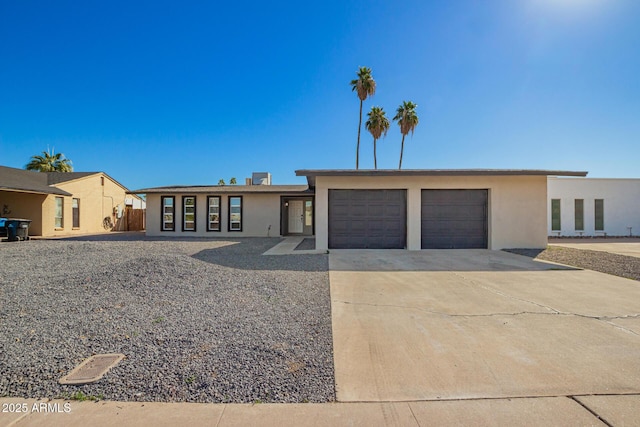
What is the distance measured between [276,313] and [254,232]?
1249cm

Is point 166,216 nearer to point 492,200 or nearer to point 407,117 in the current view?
point 492,200

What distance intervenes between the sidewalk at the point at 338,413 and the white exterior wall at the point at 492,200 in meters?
8.53

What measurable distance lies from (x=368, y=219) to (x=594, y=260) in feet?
22.7

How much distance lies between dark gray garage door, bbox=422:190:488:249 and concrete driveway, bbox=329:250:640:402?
4385mm

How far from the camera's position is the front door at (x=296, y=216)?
17625 mm

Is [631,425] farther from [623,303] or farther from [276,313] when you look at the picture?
[623,303]

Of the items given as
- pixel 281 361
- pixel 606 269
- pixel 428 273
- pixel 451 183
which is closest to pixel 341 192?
pixel 451 183

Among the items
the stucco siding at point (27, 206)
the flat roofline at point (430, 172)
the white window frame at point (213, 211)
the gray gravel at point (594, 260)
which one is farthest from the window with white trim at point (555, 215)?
the stucco siding at point (27, 206)

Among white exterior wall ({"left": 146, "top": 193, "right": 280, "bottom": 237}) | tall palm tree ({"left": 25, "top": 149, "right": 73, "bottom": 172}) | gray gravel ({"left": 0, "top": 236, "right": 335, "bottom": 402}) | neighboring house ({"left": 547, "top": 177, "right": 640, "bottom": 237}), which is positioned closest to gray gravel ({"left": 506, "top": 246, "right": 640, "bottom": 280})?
gray gravel ({"left": 0, "top": 236, "right": 335, "bottom": 402})

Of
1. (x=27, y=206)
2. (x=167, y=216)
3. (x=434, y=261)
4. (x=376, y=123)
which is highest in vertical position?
(x=376, y=123)

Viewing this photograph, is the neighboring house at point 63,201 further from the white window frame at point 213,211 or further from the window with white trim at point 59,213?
the white window frame at point 213,211

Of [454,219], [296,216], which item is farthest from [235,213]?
[454,219]

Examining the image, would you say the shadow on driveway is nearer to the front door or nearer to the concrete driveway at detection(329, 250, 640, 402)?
the concrete driveway at detection(329, 250, 640, 402)

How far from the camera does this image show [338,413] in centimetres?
208
